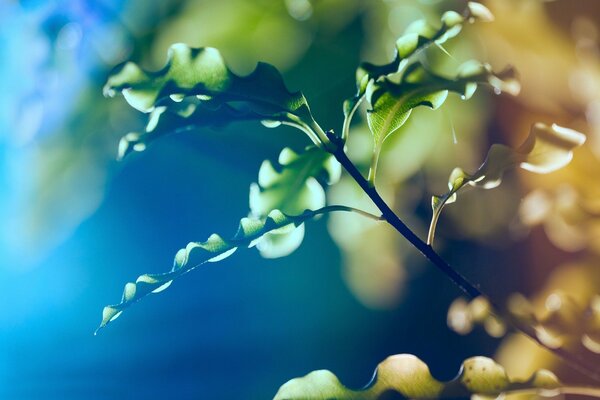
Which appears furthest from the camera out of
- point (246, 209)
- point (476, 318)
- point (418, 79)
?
point (246, 209)

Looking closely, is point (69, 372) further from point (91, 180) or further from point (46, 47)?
point (46, 47)

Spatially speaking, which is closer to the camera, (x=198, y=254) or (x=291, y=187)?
(x=198, y=254)

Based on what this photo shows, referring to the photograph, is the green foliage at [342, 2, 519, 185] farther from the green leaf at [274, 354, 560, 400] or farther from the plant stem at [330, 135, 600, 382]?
the green leaf at [274, 354, 560, 400]

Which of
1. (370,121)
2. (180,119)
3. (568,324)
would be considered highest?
(180,119)

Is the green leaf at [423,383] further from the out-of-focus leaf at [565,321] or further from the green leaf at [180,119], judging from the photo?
the green leaf at [180,119]

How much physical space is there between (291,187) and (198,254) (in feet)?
0.51

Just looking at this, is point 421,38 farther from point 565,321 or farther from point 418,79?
point 565,321

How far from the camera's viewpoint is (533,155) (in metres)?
0.47

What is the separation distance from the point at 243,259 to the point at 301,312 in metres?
0.14

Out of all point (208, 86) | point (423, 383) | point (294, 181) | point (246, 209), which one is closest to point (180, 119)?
point (208, 86)

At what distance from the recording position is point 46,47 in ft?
2.58

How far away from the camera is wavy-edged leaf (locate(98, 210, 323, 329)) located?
443mm

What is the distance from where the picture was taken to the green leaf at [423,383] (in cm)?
45

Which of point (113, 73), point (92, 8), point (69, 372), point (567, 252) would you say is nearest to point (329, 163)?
point (113, 73)
